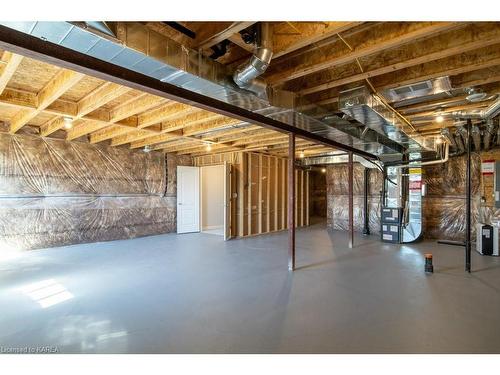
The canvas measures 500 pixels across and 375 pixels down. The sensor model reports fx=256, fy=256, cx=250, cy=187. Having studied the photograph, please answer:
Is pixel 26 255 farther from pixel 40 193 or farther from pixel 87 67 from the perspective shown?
pixel 87 67

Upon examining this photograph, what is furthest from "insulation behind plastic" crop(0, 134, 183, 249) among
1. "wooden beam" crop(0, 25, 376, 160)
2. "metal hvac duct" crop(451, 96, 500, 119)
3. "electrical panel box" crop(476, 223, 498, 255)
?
"electrical panel box" crop(476, 223, 498, 255)

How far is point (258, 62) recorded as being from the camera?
192cm

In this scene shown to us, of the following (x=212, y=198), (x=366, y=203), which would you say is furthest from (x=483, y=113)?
(x=212, y=198)

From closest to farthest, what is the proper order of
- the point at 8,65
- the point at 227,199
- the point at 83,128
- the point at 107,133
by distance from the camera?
the point at 8,65 < the point at 83,128 < the point at 107,133 < the point at 227,199

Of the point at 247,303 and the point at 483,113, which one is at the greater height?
the point at 483,113

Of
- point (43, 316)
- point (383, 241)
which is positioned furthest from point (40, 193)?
point (383, 241)

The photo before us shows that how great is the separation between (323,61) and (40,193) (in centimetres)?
581

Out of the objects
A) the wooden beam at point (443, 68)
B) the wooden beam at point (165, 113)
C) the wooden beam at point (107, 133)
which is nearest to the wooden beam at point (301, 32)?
the wooden beam at point (443, 68)

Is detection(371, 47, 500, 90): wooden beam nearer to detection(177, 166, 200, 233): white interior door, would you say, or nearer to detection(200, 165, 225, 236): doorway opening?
detection(177, 166, 200, 233): white interior door

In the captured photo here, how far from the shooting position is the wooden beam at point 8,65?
2.23m

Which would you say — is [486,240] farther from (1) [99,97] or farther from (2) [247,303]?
(1) [99,97]

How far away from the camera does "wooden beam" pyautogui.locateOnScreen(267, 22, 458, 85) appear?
177cm

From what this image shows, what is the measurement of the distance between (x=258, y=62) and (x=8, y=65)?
7.64 feet
